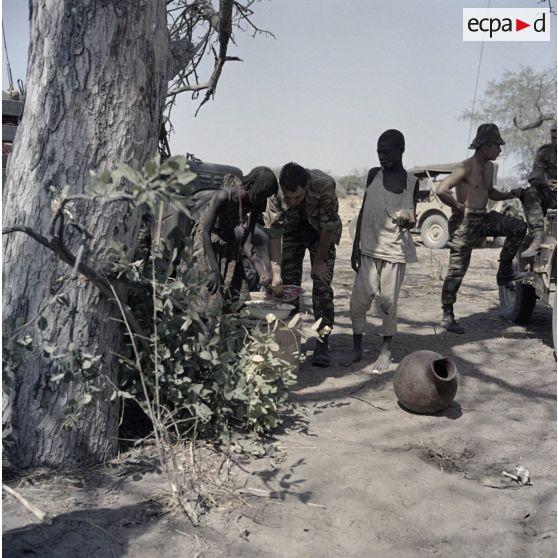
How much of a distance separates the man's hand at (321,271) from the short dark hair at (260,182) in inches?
43.0

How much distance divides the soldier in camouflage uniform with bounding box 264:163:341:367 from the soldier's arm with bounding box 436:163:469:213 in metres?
1.50

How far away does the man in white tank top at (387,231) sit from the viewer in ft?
17.5

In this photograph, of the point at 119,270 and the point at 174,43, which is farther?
the point at 174,43

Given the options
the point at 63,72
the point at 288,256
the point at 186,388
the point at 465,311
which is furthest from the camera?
the point at 465,311

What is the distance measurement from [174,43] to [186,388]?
7.73 feet

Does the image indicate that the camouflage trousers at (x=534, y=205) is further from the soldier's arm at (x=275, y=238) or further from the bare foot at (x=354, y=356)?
the soldier's arm at (x=275, y=238)

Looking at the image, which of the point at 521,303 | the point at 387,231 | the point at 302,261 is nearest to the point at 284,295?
the point at 302,261

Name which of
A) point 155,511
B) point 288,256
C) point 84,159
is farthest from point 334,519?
point 288,256

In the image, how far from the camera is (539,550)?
3045 mm

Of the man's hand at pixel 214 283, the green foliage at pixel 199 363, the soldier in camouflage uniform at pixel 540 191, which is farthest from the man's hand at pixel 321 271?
the soldier in camouflage uniform at pixel 540 191

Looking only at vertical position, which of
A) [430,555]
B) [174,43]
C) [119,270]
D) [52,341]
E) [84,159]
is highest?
[174,43]

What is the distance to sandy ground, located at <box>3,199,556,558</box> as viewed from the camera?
2885mm

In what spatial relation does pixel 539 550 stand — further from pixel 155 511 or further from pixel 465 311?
pixel 465 311

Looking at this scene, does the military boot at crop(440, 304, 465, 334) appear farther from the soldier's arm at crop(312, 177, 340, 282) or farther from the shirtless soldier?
the soldier's arm at crop(312, 177, 340, 282)
